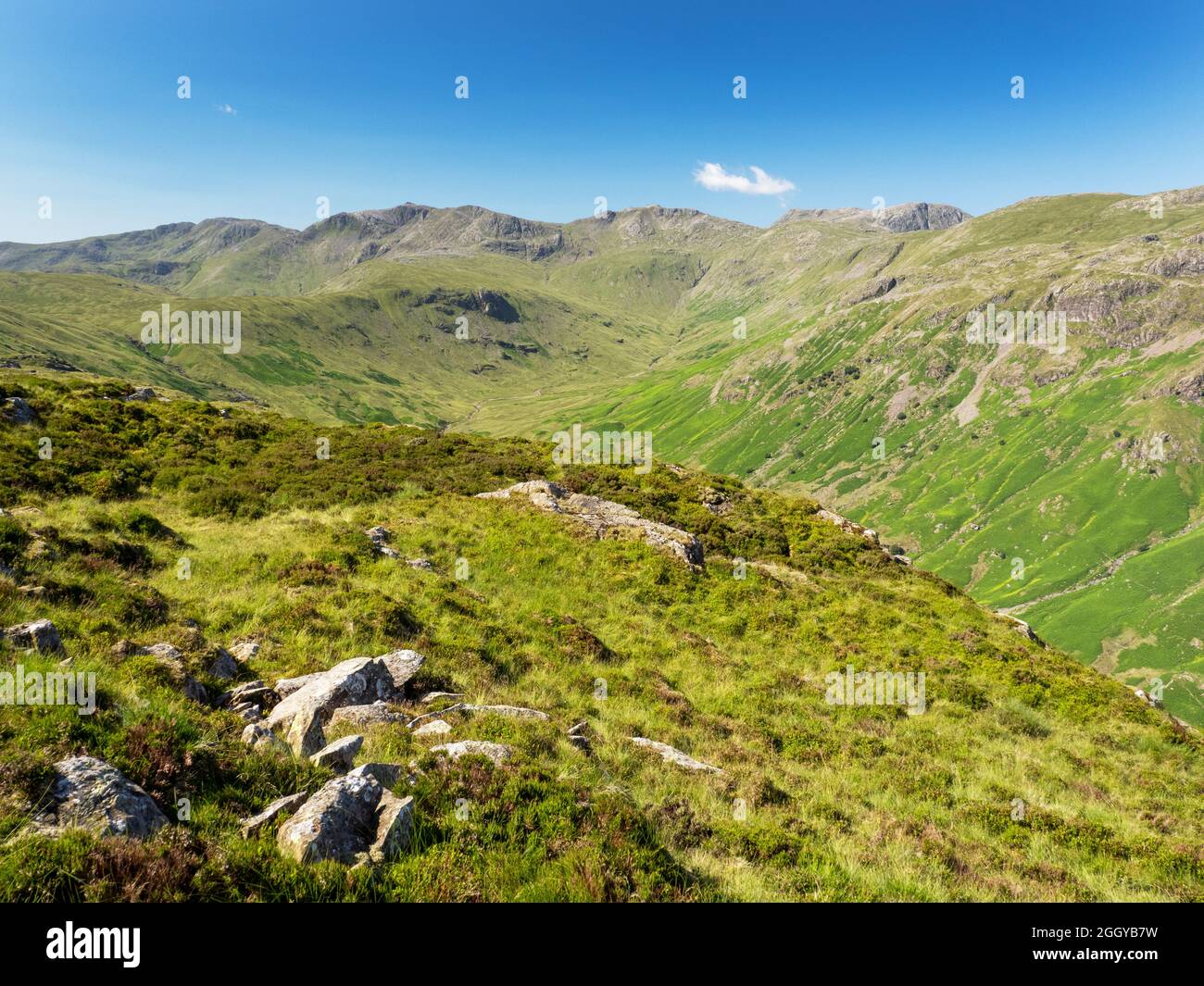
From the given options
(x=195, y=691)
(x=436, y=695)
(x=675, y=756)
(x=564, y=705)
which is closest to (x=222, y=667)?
(x=195, y=691)

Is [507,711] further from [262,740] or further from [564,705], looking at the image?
[262,740]

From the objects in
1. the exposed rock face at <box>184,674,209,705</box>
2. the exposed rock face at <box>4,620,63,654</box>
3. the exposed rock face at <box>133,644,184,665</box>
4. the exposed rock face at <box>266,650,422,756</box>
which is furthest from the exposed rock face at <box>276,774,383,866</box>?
the exposed rock face at <box>4,620,63,654</box>

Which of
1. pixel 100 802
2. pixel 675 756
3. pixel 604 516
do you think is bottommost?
pixel 675 756

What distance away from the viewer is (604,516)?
3234 cm

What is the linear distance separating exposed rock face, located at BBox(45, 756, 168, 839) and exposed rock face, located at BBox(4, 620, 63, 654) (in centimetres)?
518

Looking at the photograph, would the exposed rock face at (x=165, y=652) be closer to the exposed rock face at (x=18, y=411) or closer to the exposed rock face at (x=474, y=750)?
the exposed rock face at (x=474, y=750)

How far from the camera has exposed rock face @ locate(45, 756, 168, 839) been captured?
6.04 m

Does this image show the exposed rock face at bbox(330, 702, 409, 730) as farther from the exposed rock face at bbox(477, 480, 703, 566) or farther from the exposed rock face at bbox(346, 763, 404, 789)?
the exposed rock face at bbox(477, 480, 703, 566)

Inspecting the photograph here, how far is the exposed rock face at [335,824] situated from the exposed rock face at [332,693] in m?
2.64

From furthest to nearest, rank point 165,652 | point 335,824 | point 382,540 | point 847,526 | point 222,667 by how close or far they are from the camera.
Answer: point 847,526 < point 382,540 < point 222,667 < point 165,652 < point 335,824

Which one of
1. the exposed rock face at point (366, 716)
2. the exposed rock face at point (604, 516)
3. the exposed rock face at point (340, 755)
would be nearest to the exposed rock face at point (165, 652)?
the exposed rock face at point (366, 716)

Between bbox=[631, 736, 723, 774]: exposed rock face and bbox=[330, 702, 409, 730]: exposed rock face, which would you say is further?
bbox=[631, 736, 723, 774]: exposed rock face

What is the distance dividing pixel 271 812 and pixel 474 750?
3425mm
